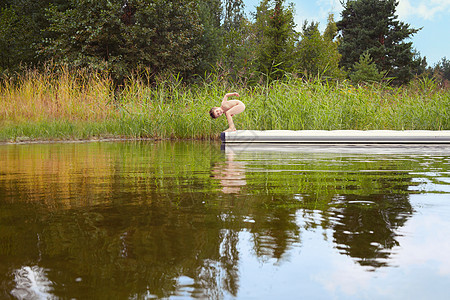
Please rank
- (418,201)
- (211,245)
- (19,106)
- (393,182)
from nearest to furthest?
(211,245), (418,201), (393,182), (19,106)

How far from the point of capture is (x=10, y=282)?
1.53 m

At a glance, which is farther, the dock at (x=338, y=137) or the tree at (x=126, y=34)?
the tree at (x=126, y=34)

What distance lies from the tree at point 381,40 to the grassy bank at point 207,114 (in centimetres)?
3330

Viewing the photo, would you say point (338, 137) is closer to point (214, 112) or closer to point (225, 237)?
point (214, 112)

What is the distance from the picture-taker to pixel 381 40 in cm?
4456

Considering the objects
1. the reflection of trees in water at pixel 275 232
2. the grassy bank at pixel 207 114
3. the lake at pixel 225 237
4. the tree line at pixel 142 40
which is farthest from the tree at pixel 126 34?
the reflection of trees in water at pixel 275 232

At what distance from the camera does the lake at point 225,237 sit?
1505 millimetres

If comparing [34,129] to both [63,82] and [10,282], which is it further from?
[10,282]

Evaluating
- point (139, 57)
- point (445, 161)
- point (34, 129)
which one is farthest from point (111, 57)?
point (445, 161)

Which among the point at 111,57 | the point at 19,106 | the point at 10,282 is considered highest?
the point at 111,57

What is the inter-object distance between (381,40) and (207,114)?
38.1 metres

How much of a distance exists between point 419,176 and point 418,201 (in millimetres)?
1313

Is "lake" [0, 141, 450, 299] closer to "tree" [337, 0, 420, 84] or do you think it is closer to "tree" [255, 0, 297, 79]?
"tree" [255, 0, 297, 79]

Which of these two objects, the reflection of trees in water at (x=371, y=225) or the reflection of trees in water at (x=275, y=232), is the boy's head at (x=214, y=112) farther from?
the reflection of trees in water at (x=275, y=232)
